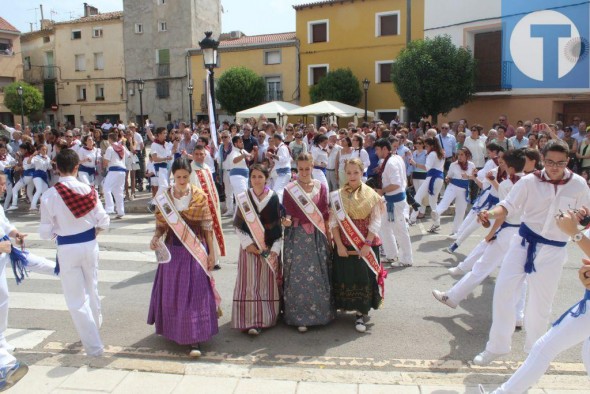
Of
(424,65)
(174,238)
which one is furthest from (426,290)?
(424,65)

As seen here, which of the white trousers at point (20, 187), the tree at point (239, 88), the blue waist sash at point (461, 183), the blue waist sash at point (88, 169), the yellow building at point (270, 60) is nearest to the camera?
the blue waist sash at point (461, 183)

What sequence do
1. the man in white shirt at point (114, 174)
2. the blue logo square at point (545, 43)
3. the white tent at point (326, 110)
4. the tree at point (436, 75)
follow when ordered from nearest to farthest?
the man in white shirt at point (114, 174), the blue logo square at point (545, 43), the white tent at point (326, 110), the tree at point (436, 75)

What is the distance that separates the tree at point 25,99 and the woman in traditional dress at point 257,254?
40214 mm

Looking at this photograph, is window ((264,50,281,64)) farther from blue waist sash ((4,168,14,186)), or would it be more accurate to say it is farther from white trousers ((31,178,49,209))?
white trousers ((31,178,49,209))

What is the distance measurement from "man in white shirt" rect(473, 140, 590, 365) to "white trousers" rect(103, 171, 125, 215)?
30.7 feet

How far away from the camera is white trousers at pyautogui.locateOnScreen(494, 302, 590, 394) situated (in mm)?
3400

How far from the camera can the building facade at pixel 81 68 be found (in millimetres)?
41344

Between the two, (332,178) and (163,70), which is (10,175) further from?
(163,70)

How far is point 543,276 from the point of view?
4.42 metres

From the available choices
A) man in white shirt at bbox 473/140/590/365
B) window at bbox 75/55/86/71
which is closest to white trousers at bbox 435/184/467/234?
man in white shirt at bbox 473/140/590/365

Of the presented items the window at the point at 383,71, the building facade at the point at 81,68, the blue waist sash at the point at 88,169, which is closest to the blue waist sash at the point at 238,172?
the blue waist sash at the point at 88,169

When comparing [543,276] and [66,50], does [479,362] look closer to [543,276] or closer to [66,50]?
[543,276]

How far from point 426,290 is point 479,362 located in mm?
2117

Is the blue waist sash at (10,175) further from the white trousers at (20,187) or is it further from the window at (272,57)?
the window at (272,57)
